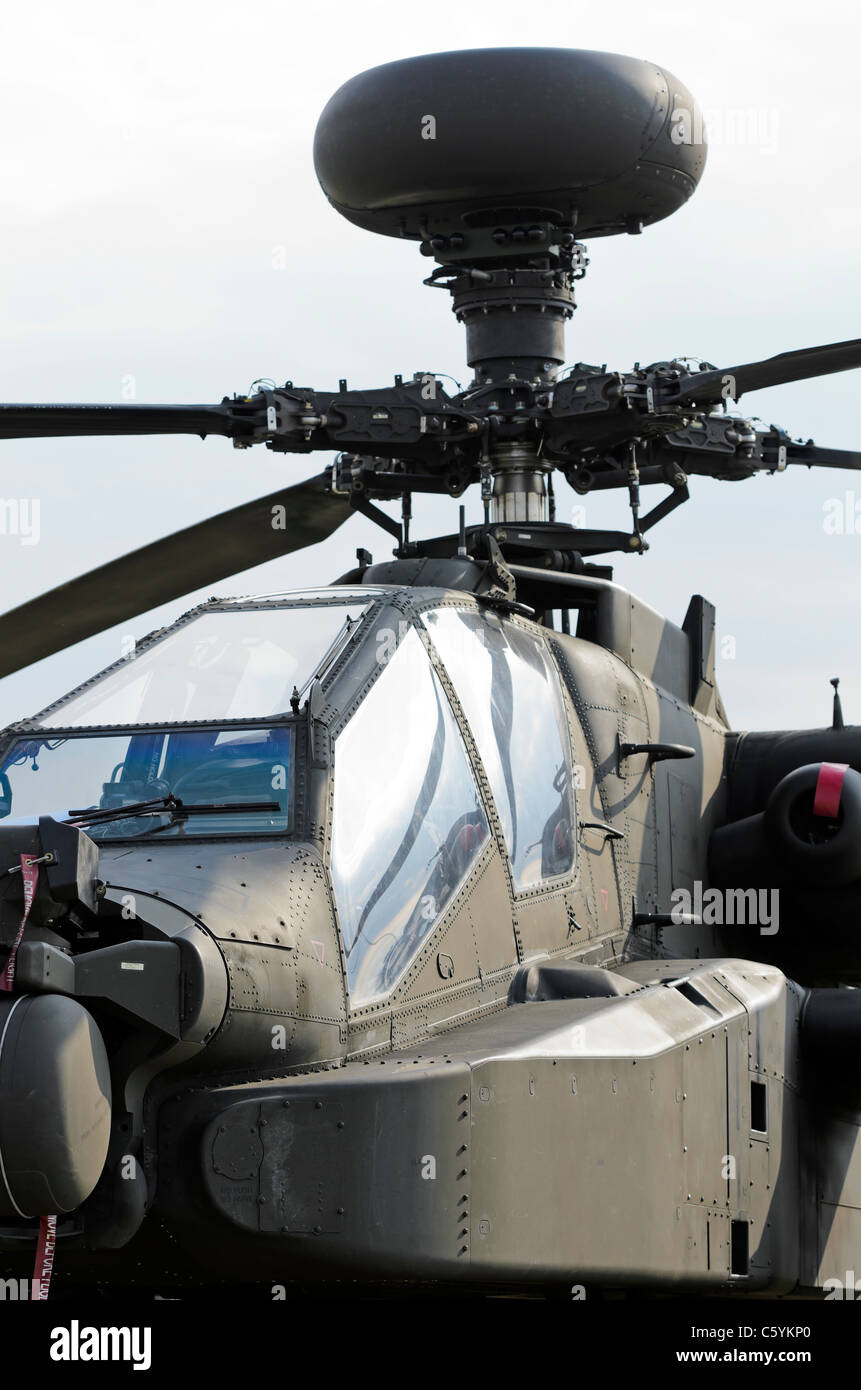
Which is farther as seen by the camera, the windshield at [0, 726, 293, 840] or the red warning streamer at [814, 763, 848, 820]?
the red warning streamer at [814, 763, 848, 820]

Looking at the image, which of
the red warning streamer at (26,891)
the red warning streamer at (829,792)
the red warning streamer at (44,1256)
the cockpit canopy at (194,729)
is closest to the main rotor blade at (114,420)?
the cockpit canopy at (194,729)

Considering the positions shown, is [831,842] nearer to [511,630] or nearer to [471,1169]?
[511,630]

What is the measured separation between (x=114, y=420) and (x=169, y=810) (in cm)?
333

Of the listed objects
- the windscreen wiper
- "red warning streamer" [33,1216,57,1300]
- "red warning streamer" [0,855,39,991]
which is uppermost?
the windscreen wiper

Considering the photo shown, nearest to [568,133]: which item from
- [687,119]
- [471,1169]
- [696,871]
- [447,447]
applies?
[687,119]

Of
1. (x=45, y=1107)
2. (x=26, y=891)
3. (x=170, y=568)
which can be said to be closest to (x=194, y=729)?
(x=26, y=891)

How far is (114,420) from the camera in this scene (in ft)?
27.6

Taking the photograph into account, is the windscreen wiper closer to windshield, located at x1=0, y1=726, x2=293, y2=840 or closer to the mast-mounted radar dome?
windshield, located at x1=0, y1=726, x2=293, y2=840

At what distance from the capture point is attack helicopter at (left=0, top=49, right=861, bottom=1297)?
181 inches

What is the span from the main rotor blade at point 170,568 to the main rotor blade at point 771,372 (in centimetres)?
170

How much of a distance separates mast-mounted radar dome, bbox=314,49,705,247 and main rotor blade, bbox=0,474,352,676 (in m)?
1.38

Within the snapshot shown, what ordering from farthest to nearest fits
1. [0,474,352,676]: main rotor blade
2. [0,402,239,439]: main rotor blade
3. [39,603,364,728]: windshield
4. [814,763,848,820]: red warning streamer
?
[0,402,239,439]: main rotor blade → [0,474,352,676]: main rotor blade → [814,763,848,820]: red warning streamer → [39,603,364,728]: windshield

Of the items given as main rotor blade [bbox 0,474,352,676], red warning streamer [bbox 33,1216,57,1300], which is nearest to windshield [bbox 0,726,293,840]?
red warning streamer [bbox 33,1216,57,1300]
